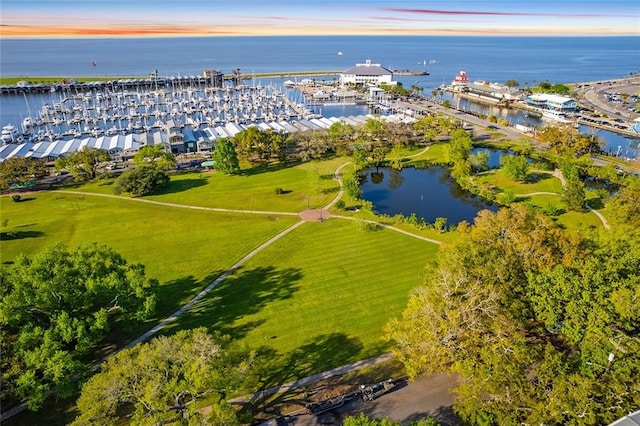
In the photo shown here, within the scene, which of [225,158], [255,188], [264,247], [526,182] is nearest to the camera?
[264,247]

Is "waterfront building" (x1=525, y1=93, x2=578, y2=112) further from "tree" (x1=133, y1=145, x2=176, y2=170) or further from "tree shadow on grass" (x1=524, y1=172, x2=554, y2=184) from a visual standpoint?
"tree" (x1=133, y1=145, x2=176, y2=170)

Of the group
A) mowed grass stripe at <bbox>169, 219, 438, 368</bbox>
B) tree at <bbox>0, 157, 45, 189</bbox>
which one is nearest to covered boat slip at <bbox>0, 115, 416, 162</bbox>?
tree at <bbox>0, 157, 45, 189</bbox>

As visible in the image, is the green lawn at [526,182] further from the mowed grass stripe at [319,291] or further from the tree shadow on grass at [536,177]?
the mowed grass stripe at [319,291]

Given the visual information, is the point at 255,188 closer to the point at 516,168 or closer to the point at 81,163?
the point at 81,163

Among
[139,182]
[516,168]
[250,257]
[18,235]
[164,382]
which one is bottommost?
[250,257]

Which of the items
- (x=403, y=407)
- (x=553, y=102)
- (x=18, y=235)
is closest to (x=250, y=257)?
(x=403, y=407)

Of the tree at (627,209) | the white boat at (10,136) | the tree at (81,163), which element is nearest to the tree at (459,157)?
the tree at (627,209)

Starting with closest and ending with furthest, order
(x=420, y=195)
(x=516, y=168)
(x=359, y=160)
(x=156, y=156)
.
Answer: (x=516, y=168) < (x=420, y=195) < (x=359, y=160) < (x=156, y=156)
